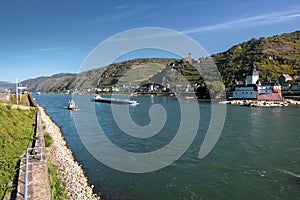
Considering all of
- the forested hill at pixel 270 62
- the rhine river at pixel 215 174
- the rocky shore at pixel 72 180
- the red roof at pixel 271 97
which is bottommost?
the rhine river at pixel 215 174

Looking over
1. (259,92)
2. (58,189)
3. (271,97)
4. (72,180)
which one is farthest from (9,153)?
(259,92)

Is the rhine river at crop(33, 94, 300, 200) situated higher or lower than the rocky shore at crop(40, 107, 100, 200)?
lower

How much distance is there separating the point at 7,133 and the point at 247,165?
14562 mm

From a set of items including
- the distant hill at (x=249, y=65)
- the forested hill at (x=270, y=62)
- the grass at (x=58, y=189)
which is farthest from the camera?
the distant hill at (x=249, y=65)

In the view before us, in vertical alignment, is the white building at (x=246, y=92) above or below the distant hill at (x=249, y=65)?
below

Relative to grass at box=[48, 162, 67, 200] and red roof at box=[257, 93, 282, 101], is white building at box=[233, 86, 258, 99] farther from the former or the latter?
grass at box=[48, 162, 67, 200]

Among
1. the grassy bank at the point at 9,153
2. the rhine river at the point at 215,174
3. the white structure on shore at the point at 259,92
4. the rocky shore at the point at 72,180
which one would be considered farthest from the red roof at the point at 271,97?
the grassy bank at the point at 9,153

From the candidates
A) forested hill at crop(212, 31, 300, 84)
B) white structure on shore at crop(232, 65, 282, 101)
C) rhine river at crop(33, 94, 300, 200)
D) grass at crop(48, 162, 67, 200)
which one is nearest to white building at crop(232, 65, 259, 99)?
white structure on shore at crop(232, 65, 282, 101)

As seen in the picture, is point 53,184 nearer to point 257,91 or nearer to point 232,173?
Result: point 232,173

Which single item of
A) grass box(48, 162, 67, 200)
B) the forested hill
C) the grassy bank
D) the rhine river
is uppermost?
the forested hill

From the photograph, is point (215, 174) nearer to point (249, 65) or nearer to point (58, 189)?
point (58, 189)

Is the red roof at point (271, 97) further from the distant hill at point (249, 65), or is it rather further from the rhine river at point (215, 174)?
the rhine river at point (215, 174)

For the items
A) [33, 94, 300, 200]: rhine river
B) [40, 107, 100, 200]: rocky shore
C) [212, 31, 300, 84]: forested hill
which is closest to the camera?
[40, 107, 100, 200]: rocky shore

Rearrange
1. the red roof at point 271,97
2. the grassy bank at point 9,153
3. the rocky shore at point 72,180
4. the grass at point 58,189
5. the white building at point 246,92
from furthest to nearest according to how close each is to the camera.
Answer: the white building at point 246,92 → the red roof at point 271,97 → the rocky shore at point 72,180 → the grass at point 58,189 → the grassy bank at point 9,153
